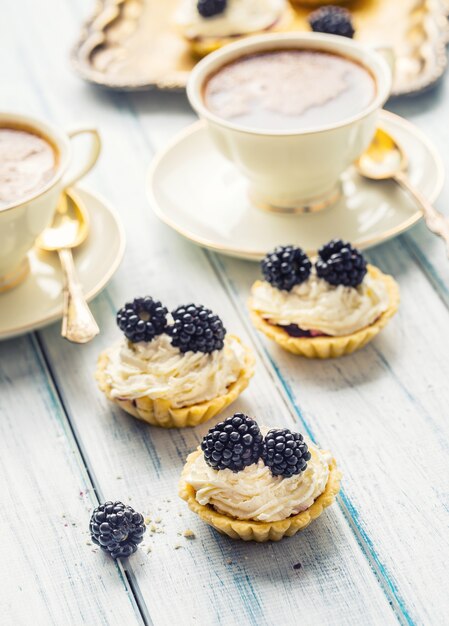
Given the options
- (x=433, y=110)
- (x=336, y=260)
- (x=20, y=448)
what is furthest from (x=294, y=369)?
(x=433, y=110)

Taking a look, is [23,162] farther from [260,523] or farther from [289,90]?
[260,523]

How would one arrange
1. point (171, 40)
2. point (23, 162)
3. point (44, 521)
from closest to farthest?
point (44, 521) → point (23, 162) → point (171, 40)

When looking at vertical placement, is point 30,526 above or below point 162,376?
Answer: below

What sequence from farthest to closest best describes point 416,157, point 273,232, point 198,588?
point 416,157, point 273,232, point 198,588

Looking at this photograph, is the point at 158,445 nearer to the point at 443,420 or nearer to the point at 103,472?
the point at 103,472

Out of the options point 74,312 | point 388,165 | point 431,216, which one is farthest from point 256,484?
point 388,165

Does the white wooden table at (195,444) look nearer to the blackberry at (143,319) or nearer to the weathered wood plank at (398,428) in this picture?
the weathered wood plank at (398,428)

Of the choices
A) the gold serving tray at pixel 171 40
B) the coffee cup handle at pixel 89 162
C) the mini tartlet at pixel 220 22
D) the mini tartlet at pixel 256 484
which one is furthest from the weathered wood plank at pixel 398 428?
the mini tartlet at pixel 220 22

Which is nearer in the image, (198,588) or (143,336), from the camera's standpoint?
(198,588)
